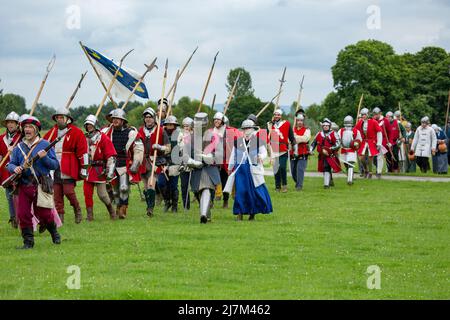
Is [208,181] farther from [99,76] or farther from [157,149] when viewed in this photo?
[99,76]

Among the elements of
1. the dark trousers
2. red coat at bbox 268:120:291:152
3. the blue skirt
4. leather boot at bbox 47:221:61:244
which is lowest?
leather boot at bbox 47:221:61:244

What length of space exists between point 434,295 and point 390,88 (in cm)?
6131

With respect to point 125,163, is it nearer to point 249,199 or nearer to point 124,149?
point 124,149

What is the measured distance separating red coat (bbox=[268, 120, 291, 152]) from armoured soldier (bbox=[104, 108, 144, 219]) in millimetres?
6509

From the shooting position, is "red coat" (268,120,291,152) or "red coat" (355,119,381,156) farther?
"red coat" (355,119,381,156)

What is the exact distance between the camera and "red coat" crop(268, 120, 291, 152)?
24016 millimetres

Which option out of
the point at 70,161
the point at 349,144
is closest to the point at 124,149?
the point at 70,161

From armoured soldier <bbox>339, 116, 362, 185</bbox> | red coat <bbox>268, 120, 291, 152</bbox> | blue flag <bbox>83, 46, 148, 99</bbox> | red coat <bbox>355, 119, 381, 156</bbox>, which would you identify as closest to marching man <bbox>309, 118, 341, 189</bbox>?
armoured soldier <bbox>339, 116, 362, 185</bbox>

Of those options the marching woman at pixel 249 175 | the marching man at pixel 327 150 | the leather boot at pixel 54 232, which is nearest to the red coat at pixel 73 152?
the leather boot at pixel 54 232

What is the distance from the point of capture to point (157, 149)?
18.5 m

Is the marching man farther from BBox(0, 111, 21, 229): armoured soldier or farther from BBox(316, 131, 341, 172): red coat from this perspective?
BBox(0, 111, 21, 229): armoured soldier

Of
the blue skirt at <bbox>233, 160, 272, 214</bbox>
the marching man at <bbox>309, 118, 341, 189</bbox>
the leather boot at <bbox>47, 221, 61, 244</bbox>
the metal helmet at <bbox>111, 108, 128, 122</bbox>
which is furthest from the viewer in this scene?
the marching man at <bbox>309, 118, 341, 189</bbox>

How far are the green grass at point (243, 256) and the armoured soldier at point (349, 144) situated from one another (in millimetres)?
5972

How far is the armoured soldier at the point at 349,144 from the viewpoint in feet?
84.3
